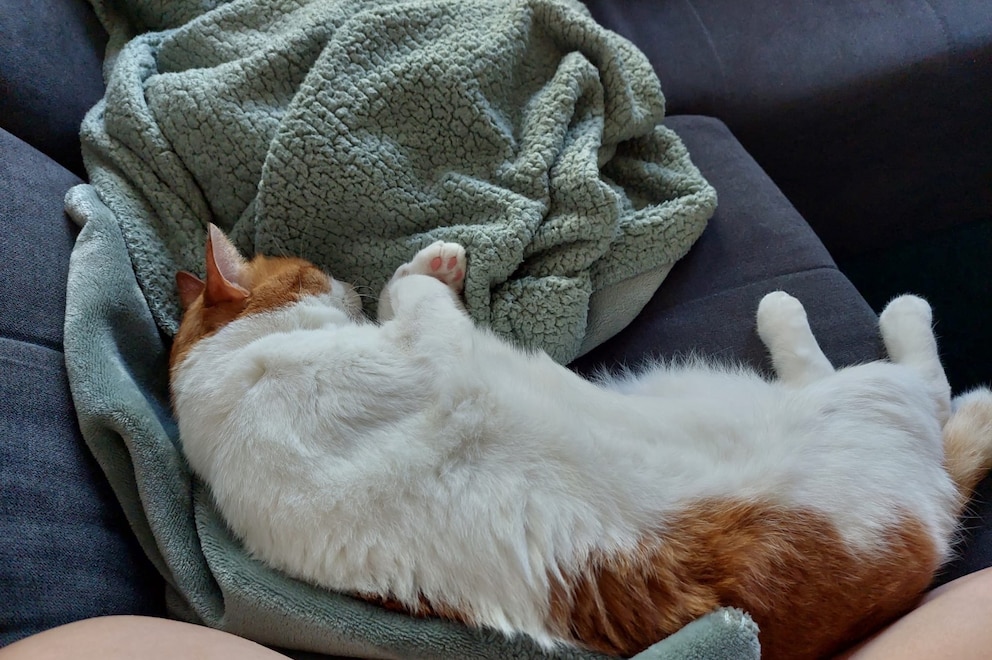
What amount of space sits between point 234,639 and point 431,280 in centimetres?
64

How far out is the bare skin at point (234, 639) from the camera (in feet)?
2.47

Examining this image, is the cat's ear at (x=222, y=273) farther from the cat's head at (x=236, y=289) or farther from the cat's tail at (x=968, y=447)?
the cat's tail at (x=968, y=447)

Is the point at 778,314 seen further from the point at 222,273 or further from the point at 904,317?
the point at 222,273

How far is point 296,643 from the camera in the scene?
3.22ft

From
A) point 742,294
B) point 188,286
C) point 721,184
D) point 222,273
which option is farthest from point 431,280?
point 721,184

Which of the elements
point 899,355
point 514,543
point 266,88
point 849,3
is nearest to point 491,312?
point 514,543

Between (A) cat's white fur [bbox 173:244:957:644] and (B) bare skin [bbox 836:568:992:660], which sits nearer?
(B) bare skin [bbox 836:568:992:660]

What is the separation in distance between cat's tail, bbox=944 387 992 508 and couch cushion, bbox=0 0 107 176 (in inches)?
70.0

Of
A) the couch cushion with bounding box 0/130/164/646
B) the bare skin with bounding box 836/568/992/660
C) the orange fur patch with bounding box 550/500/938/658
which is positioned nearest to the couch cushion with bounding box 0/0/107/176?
the couch cushion with bounding box 0/130/164/646

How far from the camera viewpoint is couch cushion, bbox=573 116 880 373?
50.6 inches

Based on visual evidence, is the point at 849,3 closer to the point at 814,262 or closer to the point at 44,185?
the point at 814,262

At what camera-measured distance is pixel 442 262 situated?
1.24m

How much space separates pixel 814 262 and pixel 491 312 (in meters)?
0.69

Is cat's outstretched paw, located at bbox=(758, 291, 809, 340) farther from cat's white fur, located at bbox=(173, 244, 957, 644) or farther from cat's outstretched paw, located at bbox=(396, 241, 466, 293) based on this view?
cat's outstretched paw, located at bbox=(396, 241, 466, 293)
